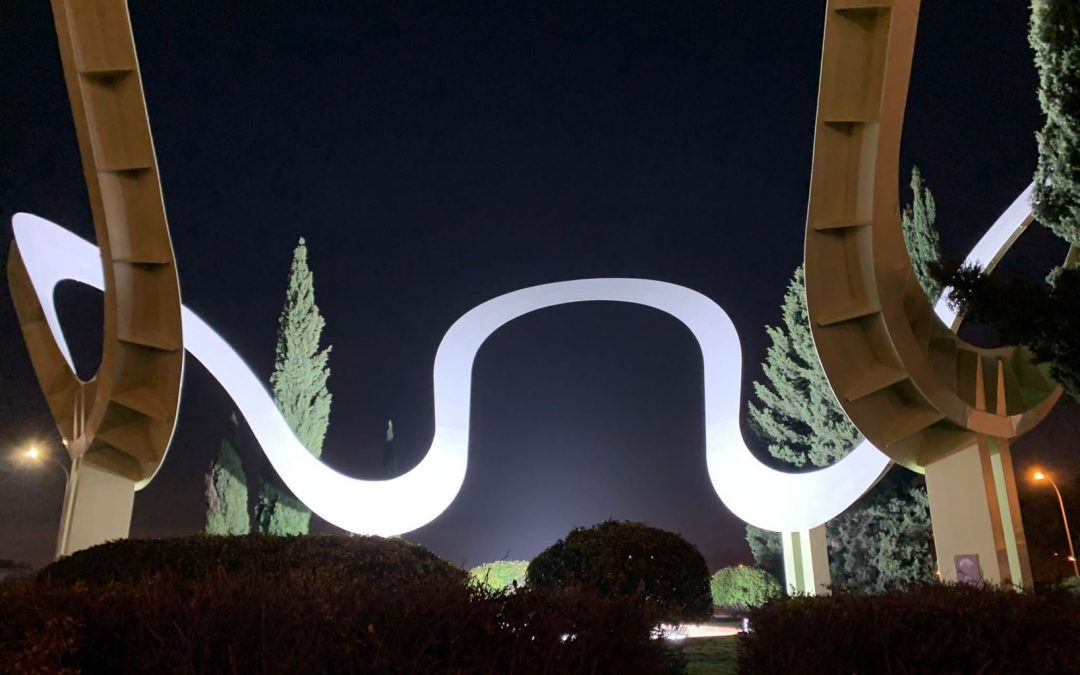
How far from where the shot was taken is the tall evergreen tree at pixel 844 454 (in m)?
18.7

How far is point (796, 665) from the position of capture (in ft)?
15.7

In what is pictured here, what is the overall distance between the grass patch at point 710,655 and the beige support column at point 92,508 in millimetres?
9423

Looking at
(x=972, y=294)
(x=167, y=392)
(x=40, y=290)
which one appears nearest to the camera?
(x=972, y=294)

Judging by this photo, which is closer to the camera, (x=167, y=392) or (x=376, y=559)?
(x=376, y=559)

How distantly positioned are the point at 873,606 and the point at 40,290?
1460 cm

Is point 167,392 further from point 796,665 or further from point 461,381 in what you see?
point 796,665

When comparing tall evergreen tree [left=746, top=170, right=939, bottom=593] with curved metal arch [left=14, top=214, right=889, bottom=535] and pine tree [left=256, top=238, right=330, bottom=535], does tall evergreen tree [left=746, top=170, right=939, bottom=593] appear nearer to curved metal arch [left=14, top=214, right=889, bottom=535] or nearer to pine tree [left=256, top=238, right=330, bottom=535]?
curved metal arch [left=14, top=214, right=889, bottom=535]

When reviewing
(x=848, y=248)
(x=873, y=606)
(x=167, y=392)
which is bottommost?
(x=873, y=606)

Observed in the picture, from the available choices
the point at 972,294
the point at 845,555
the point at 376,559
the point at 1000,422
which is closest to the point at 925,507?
the point at 845,555

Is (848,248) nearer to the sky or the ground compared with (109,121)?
nearer to the ground

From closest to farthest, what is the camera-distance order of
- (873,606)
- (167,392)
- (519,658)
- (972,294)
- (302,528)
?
(519,658), (873,606), (972,294), (167,392), (302,528)

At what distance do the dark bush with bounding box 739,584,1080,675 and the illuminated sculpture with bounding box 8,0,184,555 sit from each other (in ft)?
34.3

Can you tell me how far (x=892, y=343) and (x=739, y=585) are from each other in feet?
37.9

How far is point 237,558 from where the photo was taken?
8344 mm
